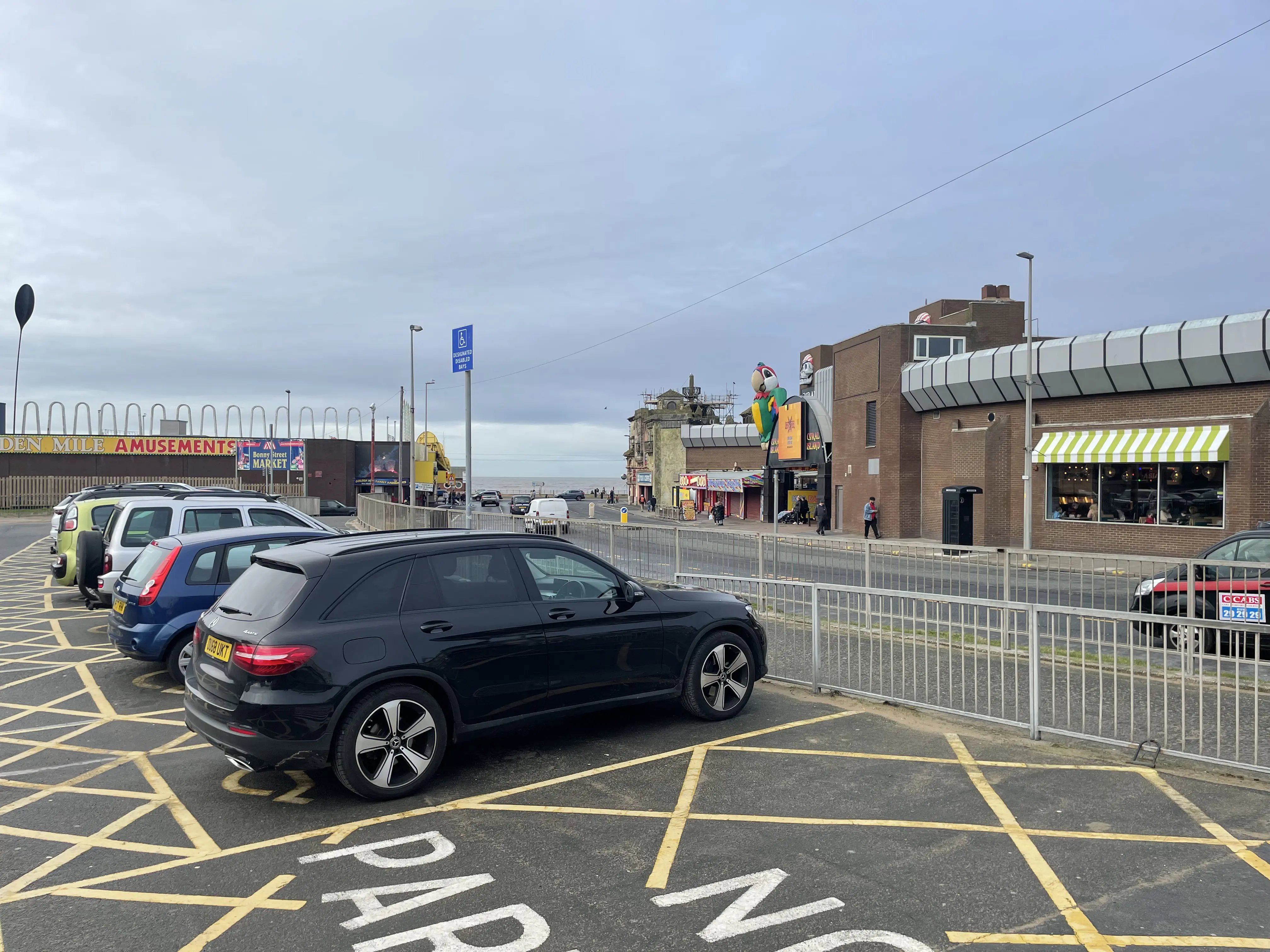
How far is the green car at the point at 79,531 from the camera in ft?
41.0

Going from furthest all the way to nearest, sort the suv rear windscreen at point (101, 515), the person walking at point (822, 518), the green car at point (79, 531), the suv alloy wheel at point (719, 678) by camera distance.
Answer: the person walking at point (822, 518)
the suv rear windscreen at point (101, 515)
the green car at point (79, 531)
the suv alloy wheel at point (719, 678)

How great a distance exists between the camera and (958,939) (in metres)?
3.85

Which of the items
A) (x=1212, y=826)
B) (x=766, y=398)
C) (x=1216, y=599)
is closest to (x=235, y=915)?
(x=1212, y=826)

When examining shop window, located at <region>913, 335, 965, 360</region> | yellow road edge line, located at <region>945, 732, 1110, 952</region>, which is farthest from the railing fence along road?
shop window, located at <region>913, 335, 965, 360</region>

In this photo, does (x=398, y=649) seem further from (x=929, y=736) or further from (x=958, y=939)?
(x=929, y=736)

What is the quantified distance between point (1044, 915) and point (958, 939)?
518 millimetres

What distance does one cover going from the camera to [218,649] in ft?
18.9

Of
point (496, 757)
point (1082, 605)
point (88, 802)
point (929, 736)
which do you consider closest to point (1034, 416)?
point (1082, 605)

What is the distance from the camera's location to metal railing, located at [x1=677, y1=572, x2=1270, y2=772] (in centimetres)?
640

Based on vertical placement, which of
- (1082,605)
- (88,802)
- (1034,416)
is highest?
(1034,416)

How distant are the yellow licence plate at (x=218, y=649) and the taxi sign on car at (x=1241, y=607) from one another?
334 inches

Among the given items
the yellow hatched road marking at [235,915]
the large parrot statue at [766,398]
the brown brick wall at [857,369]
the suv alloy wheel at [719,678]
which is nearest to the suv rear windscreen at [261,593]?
the yellow hatched road marking at [235,915]

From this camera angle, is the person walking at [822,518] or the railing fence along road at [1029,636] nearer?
the railing fence along road at [1029,636]

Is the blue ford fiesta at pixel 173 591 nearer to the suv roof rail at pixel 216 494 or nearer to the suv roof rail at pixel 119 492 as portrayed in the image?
the suv roof rail at pixel 216 494
